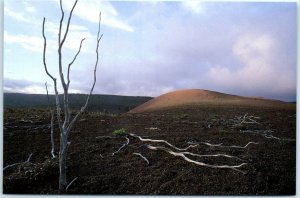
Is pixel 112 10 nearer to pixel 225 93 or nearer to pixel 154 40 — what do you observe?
pixel 154 40

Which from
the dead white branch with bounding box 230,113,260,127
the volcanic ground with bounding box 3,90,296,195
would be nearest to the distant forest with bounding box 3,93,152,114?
the volcanic ground with bounding box 3,90,296,195

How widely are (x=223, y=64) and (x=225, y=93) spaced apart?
337 mm

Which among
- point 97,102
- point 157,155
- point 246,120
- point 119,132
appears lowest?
point 157,155

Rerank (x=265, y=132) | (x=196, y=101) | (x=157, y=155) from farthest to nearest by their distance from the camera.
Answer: (x=196, y=101) < (x=265, y=132) < (x=157, y=155)

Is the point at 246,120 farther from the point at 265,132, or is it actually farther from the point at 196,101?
the point at 196,101

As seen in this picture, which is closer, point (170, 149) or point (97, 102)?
point (170, 149)

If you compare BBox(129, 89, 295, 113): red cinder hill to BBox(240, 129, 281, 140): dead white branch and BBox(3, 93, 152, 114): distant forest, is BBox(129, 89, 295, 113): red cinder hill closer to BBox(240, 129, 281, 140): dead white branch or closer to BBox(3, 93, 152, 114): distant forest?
BBox(3, 93, 152, 114): distant forest

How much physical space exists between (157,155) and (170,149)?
158 mm

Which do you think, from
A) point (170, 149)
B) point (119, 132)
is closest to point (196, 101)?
point (170, 149)

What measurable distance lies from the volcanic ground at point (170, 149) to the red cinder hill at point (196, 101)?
0.04ft

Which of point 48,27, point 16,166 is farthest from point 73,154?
point 48,27

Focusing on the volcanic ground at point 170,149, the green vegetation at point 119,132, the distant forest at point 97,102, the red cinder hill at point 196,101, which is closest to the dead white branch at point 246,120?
the volcanic ground at point 170,149

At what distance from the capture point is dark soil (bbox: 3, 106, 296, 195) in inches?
129

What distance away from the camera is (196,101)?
4.10 meters
